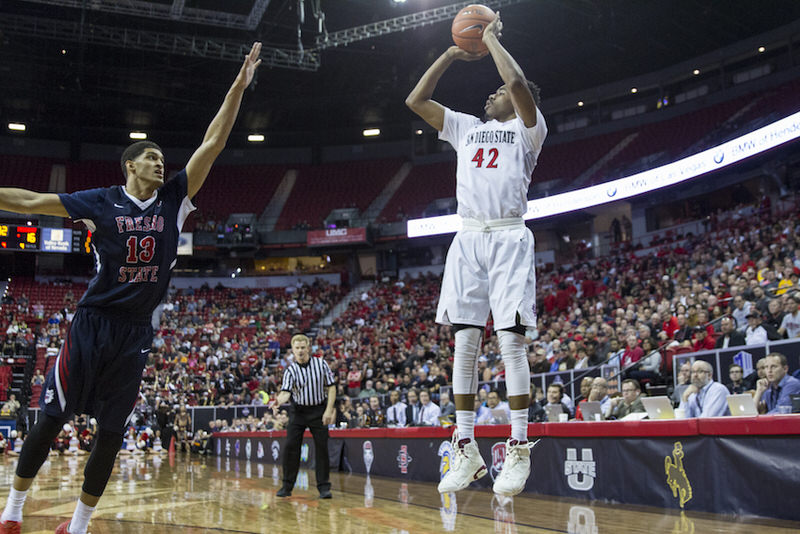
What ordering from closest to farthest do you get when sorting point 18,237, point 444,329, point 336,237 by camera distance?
1. point 444,329
2. point 18,237
3. point 336,237

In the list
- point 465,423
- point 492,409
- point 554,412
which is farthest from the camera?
point 492,409

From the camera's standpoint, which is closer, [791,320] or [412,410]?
[791,320]

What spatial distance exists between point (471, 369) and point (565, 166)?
25.8 m

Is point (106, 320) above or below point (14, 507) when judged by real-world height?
above

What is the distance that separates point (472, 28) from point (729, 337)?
22.0ft

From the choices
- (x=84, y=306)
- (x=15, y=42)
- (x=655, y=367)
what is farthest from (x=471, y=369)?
(x=15, y=42)

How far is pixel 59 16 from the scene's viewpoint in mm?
23156

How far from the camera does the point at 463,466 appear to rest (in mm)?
3754

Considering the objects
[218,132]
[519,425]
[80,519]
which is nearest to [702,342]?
[519,425]

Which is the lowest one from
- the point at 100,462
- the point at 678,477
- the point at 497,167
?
the point at 678,477

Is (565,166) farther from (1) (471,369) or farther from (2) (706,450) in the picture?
(1) (471,369)

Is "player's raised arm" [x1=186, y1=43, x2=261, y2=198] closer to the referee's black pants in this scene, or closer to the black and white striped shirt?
the black and white striped shirt

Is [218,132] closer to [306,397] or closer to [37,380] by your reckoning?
[306,397]

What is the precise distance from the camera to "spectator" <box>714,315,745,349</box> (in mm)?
8922
